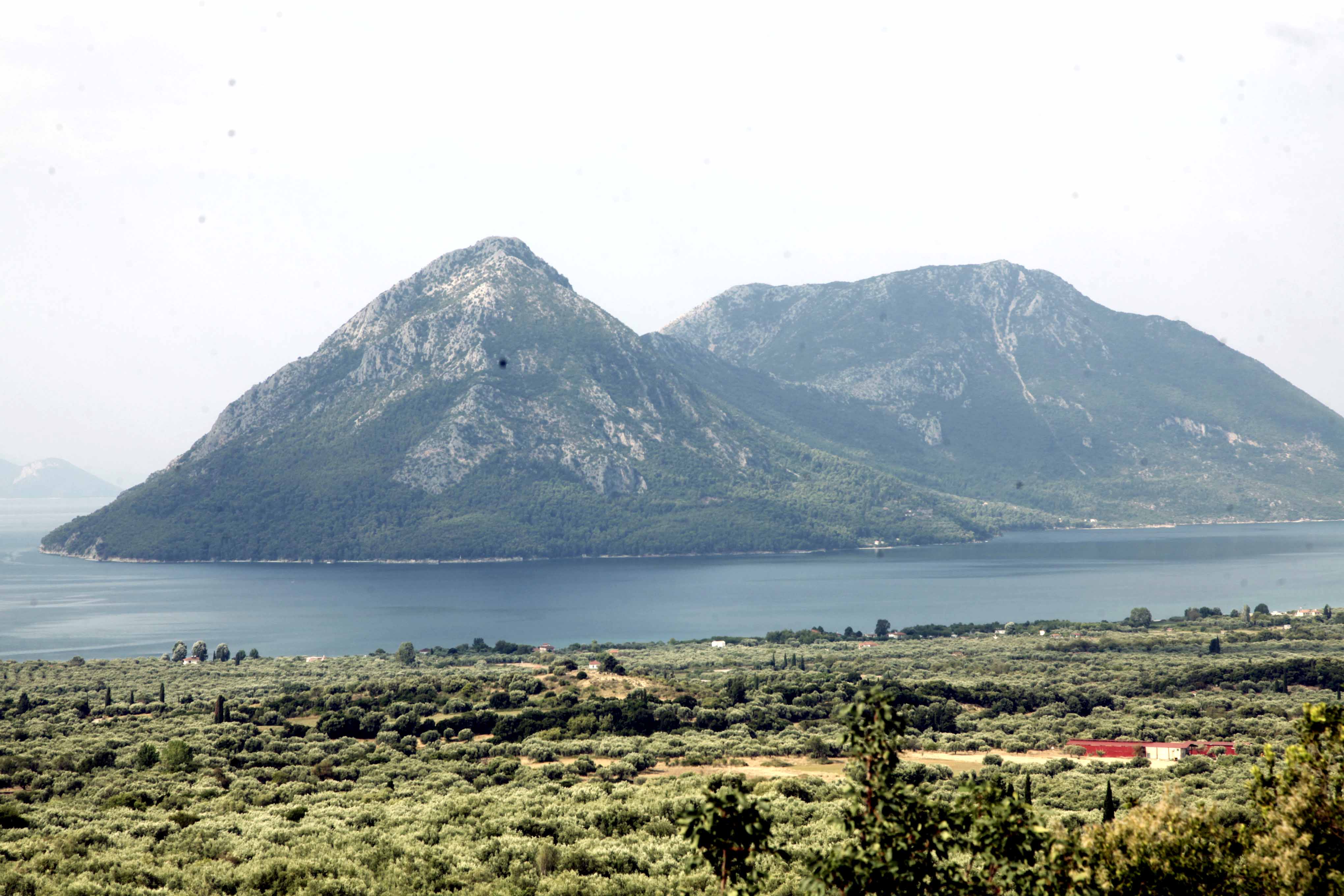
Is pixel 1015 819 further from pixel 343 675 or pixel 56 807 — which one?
Answer: pixel 343 675

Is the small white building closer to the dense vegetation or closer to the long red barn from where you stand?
the long red barn

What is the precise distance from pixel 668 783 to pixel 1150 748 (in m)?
21.8

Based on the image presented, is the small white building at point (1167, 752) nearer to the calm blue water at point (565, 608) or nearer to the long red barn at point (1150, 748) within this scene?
the long red barn at point (1150, 748)

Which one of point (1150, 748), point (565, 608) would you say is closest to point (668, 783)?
point (1150, 748)

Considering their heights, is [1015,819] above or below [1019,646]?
above

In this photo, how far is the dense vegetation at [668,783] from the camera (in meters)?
12.8

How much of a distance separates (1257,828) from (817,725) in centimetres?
3195

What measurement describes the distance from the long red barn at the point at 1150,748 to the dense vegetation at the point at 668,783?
1.09 metres

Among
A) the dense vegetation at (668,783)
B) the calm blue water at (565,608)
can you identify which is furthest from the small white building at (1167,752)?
the calm blue water at (565,608)

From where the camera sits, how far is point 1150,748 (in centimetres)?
3962

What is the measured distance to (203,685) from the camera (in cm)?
7288

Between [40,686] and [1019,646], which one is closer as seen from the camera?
[40,686]

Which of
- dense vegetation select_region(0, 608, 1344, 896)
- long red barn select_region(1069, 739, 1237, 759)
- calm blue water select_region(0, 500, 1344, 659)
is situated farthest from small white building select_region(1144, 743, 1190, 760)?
calm blue water select_region(0, 500, 1344, 659)

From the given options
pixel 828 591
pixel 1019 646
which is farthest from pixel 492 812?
pixel 828 591
